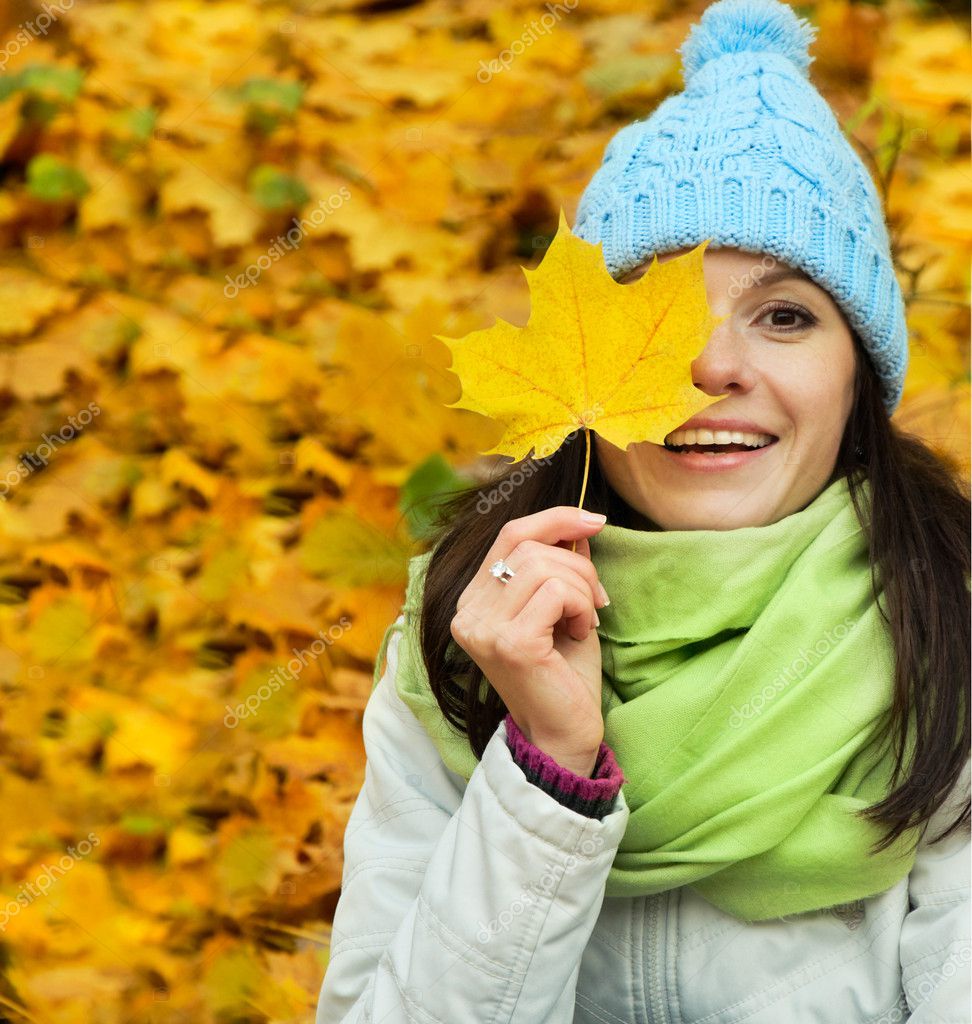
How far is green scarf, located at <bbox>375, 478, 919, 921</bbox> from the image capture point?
4.22 feet

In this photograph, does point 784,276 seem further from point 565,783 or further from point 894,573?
point 565,783

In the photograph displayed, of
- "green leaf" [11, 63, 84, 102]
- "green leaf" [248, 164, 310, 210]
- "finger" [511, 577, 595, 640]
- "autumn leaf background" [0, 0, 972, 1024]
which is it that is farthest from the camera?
"green leaf" [11, 63, 84, 102]

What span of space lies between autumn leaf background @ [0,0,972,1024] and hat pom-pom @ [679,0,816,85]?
33.3 inches

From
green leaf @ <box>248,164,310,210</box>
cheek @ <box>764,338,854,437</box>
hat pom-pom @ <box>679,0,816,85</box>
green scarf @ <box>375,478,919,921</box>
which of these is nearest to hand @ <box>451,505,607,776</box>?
green scarf @ <box>375,478,919,921</box>

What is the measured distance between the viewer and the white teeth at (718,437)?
4.34 feet

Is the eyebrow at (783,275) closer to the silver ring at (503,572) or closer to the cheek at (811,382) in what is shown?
the cheek at (811,382)

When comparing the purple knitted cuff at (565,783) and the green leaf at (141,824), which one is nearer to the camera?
the purple knitted cuff at (565,783)

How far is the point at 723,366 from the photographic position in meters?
1.28

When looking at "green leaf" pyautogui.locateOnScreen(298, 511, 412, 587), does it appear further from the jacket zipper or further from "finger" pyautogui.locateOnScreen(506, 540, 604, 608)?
"finger" pyautogui.locateOnScreen(506, 540, 604, 608)

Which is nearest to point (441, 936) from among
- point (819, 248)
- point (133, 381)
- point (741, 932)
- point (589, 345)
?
point (741, 932)

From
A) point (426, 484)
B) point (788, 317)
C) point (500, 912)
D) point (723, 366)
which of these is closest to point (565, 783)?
point (500, 912)

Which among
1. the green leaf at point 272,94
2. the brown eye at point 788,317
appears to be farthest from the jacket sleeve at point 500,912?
the green leaf at point 272,94

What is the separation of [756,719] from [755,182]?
592 millimetres

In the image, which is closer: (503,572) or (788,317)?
(503,572)
